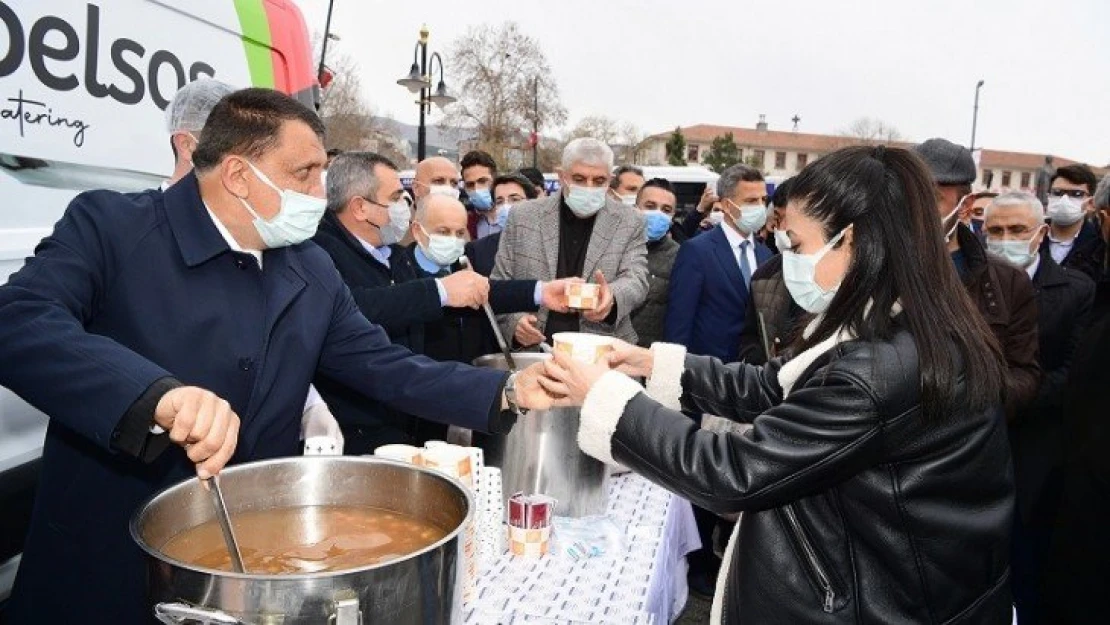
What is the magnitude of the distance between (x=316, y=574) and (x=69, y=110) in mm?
2086

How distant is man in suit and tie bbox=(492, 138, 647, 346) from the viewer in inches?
172

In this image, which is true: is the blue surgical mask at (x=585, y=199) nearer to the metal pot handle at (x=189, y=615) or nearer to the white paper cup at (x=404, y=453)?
the white paper cup at (x=404, y=453)

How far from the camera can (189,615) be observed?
106cm

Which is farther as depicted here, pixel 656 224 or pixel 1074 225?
pixel 1074 225

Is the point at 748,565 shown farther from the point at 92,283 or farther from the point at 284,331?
the point at 92,283

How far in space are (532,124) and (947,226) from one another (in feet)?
120

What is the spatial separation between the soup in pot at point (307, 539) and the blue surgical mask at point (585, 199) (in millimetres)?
3181

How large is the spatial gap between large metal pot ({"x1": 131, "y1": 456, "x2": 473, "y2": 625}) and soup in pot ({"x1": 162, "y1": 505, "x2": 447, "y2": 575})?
0.02 m

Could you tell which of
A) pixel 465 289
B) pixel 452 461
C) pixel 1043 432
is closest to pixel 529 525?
pixel 452 461

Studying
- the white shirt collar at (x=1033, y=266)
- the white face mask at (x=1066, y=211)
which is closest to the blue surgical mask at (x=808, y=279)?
the white shirt collar at (x=1033, y=266)

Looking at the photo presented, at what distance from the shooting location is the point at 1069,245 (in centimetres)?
611

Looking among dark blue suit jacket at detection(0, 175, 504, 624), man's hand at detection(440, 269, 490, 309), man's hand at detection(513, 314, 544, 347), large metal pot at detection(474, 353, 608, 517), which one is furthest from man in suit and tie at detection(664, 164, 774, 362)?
dark blue suit jacket at detection(0, 175, 504, 624)

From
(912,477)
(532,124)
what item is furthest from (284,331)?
(532,124)

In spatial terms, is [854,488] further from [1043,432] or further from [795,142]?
[795,142]
